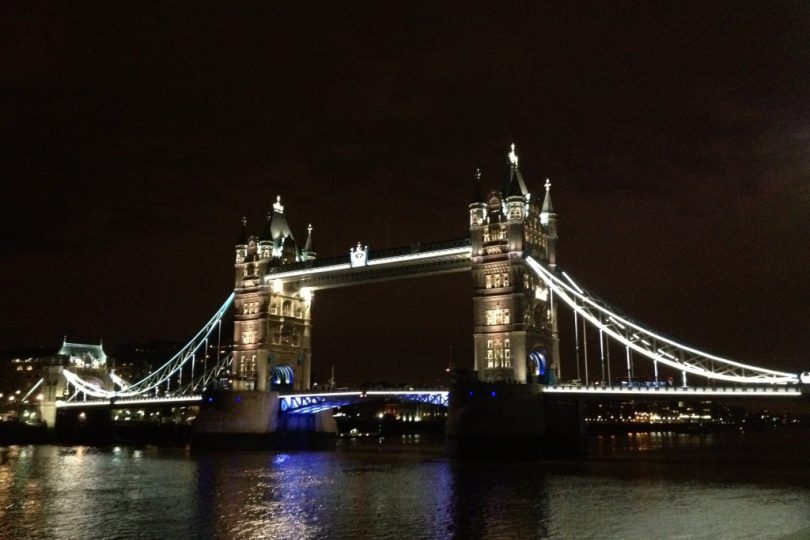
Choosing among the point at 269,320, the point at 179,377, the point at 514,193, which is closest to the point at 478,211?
the point at 514,193

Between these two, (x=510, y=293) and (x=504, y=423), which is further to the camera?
(x=510, y=293)

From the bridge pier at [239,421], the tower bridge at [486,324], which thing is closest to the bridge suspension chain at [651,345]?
the tower bridge at [486,324]

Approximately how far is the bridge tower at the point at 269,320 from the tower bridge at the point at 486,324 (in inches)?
4.5

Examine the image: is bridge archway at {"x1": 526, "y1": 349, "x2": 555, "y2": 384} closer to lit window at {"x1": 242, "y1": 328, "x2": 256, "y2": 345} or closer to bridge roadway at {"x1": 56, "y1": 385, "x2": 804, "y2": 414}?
bridge roadway at {"x1": 56, "y1": 385, "x2": 804, "y2": 414}

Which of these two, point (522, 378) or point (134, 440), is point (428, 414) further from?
point (522, 378)

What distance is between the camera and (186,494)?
108 feet

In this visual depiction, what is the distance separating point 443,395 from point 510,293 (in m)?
8.53

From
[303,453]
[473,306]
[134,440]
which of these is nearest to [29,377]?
[134,440]

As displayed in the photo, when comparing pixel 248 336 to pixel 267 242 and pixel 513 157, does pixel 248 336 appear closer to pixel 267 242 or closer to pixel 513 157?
pixel 267 242

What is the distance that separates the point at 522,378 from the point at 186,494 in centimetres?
2702

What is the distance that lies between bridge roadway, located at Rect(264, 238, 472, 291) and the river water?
1675 cm

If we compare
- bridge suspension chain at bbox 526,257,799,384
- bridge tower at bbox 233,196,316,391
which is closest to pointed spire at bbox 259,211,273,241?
bridge tower at bbox 233,196,316,391

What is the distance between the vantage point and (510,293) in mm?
56281

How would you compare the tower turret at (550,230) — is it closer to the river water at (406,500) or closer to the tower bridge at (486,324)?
the tower bridge at (486,324)
